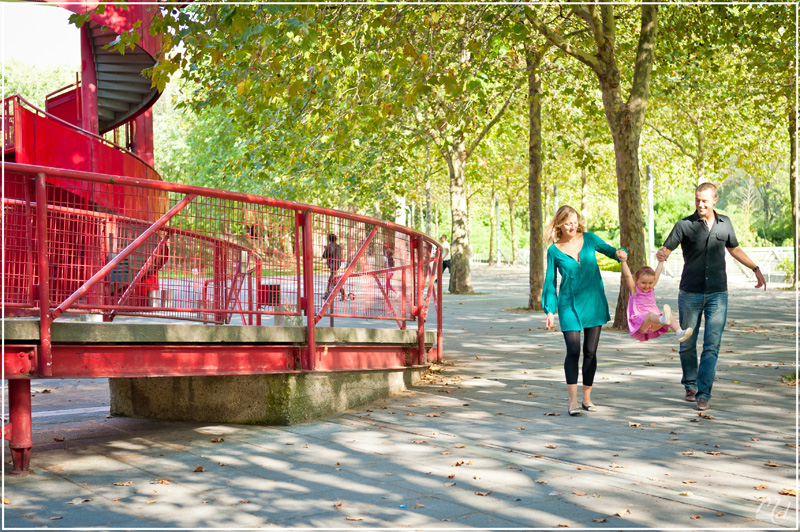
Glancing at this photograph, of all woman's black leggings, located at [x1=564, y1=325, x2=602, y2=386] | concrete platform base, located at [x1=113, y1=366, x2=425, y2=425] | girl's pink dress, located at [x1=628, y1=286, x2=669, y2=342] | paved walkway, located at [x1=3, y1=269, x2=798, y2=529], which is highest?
girl's pink dress, located at [x1=628, y1=286, x2=669, y2=342]

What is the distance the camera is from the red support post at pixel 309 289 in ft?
24.8

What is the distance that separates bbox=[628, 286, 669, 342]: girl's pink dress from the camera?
8.42 meters

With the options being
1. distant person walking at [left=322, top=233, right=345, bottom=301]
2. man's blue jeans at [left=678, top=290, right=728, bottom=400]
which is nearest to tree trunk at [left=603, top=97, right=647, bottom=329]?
man's blue jeans at [left=678, top=290, right=728, bottom=400]

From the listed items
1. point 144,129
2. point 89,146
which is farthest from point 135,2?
point 144,129

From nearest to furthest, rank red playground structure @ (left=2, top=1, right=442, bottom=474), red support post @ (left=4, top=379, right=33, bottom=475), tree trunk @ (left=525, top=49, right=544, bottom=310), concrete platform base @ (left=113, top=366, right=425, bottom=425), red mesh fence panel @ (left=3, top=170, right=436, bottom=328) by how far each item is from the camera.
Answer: red support post @ (left=4, top=379, right=33, bottom=475) → red playground structure @ (left=2, top=1, right=442, bottom=474) → red mesh fence panel @ (left=3, top=170, right=436, bottom=328) → concrete platform base @ (left=113, top=366, right=425, bottom=425) → tree trunk @ (left=525, top=49, right=544, bottom=310)

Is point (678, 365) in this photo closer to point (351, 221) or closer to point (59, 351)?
point (351, 221)

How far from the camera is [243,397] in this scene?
765 centimetres

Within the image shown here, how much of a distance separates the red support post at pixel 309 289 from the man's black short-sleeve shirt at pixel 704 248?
3.32 m

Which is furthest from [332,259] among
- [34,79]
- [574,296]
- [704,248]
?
[34,79]

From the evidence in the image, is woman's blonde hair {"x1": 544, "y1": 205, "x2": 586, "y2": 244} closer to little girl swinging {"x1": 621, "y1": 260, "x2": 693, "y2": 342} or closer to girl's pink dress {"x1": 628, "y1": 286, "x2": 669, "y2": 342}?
little girl swinging {"x1": 621, "y1": 260, "x2": 693, "y2": 342}

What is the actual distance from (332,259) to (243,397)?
5.02ft

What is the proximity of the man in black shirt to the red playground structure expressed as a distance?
9.95 feet

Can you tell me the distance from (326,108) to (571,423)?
9432 mm

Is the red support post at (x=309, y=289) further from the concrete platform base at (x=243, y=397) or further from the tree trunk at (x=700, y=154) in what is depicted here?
the tree trunk at (x=700, y=154)
